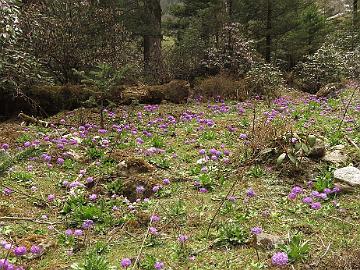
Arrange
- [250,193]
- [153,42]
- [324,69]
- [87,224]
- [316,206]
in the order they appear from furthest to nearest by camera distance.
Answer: [153,42], [324,69], [250,193], [316,206], [87,224]

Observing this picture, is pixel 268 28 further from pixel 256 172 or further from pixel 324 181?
pixel 324 181

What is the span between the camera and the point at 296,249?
12.8ft

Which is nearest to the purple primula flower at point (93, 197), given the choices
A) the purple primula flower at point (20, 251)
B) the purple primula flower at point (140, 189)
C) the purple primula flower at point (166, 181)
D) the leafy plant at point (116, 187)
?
the leafy plant at point (116, 187)

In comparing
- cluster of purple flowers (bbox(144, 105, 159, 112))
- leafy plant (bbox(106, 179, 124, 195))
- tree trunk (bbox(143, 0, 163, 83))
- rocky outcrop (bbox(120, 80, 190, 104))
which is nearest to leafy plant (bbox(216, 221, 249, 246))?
leafy plant (bbox(106, 179, 124, 195))

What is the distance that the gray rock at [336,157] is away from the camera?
245 inches

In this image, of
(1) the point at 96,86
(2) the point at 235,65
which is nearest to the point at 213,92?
(2) the point at 235,65

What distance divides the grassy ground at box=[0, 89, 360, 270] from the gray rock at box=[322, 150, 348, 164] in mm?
98

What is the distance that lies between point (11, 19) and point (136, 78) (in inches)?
319

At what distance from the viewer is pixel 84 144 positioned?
312 inches

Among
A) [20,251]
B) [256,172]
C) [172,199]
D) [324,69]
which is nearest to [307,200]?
[256,172]

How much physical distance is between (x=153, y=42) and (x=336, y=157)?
1372 cm

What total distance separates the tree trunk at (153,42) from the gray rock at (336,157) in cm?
958

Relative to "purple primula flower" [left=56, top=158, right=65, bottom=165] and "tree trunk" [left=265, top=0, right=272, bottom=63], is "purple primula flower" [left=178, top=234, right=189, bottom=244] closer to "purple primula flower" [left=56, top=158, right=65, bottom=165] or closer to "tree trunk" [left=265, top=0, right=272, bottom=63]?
"purple primula flower" [left=56, top=158, right=65, bottom=165]

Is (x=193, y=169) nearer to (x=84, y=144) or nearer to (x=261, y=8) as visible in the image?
(x=84, y=144)
